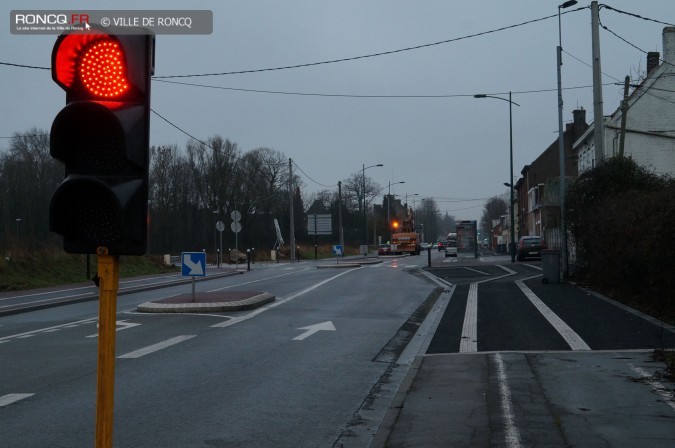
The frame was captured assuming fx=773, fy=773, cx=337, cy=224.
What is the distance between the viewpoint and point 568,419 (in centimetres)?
720

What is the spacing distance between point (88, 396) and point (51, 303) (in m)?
14.1

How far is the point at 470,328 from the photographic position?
14.8 metres

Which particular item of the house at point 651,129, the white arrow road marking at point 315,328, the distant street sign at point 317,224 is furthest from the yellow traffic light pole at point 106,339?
the distant street sign at point 317,224

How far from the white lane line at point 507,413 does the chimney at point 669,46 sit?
34841 millimetres

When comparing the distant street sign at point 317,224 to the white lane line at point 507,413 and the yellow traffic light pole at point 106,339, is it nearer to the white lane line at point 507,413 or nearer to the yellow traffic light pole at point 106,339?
the white lane line at point 507,413

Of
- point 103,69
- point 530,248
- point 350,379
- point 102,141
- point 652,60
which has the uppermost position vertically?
point 652,60

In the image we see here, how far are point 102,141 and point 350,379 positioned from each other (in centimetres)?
699

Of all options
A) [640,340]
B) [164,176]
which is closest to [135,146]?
[640,340]

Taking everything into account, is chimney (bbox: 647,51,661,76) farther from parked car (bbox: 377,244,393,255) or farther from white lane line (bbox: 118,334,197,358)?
parked car (bbox: 377,244,393,255)

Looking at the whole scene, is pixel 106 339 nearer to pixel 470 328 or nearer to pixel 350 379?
pixel 350 379

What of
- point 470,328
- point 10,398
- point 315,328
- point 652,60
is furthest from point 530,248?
point 10,398

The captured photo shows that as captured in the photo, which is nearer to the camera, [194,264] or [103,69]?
[103,69]

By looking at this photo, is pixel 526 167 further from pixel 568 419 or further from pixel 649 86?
pixel 568 419

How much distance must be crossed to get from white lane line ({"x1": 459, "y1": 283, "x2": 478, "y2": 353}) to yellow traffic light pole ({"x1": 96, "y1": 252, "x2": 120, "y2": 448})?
8.79 metres
